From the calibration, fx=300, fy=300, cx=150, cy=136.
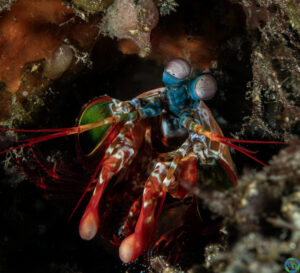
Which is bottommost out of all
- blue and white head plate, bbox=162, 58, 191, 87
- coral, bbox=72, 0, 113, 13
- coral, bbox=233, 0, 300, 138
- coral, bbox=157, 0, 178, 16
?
coral, bbox=233, 0, 300, 138

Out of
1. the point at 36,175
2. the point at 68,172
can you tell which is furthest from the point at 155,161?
the point at 36,175

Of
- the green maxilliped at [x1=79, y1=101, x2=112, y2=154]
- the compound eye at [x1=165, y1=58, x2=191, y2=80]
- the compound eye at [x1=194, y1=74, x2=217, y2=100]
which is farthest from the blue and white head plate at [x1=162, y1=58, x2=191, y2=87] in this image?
the green maxilliped at [x1=79, y1=101, x2=112, y2=154]

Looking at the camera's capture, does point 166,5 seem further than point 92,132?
Yes

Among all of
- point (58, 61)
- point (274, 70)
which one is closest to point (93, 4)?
point (58, 61)

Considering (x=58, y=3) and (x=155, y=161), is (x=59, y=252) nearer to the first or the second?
(x=155, y=161)

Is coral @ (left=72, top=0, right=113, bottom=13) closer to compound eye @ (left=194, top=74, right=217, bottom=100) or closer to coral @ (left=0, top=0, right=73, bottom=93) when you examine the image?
coral @ (left=0, top=0, right=73, bottom=93)

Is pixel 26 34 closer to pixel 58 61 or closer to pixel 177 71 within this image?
pixel 58 61
